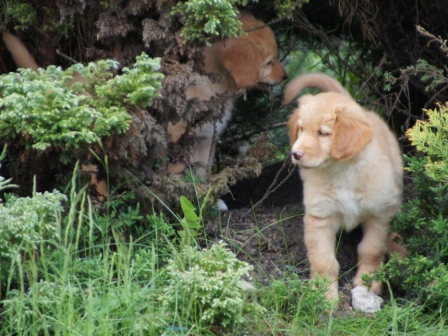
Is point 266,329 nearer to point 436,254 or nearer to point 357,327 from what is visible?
Answer: point 357,327

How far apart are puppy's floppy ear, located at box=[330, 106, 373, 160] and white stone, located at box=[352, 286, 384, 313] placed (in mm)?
705

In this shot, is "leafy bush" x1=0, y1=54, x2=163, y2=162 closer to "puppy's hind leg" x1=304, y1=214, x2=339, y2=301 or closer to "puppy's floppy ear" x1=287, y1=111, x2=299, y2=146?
"puppy's floppy ear" x1=287, y1=111, x2=299, y2=146

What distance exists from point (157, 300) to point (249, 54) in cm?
222

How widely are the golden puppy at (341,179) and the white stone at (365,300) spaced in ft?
0.31

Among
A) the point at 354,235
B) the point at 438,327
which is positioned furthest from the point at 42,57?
the point at 438,327

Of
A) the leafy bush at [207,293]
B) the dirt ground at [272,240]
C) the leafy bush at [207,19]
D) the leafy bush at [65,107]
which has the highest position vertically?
the leafy bush at [207,19]

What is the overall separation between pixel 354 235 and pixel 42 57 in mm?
2237

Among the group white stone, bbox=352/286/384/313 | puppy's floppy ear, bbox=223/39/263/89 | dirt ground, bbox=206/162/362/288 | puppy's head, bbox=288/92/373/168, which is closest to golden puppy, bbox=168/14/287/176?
puppy's floppy ear, bbox=223/39/263/89

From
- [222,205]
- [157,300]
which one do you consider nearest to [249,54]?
[222,205]

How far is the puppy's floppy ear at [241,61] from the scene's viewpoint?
4934 millimetres

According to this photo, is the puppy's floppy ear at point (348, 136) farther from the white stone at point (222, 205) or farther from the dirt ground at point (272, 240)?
the white stone at point (222, 205)

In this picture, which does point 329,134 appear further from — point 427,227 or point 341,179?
point 427,227

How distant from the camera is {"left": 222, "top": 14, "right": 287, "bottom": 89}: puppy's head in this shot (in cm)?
493

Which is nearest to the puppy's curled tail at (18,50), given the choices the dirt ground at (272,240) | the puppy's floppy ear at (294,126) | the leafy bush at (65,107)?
the leafy bush at (65,107)
